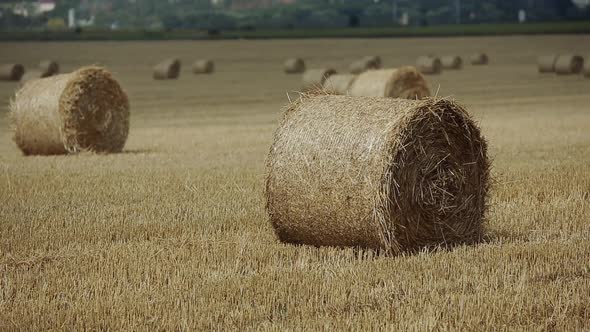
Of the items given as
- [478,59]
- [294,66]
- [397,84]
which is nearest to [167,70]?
[294,66]

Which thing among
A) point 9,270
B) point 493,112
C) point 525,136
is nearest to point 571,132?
point 525,136

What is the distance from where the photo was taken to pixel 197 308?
770cm

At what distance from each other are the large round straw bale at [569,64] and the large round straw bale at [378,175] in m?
31.9

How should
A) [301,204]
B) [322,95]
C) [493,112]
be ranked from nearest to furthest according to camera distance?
[301,204] → [322,95] → [493,112]

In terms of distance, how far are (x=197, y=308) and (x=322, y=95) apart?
3696mm

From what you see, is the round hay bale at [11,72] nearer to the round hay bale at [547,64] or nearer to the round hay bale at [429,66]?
the round hay bale at [429,66]

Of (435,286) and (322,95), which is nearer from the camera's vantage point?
(435,286)

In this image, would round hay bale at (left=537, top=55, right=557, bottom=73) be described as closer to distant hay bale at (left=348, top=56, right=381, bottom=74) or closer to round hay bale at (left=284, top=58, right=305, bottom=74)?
distant hay bale at (left=348, top=56, right=381, bottom=74)

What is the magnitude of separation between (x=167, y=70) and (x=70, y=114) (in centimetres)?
2426

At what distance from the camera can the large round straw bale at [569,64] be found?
1624 inches

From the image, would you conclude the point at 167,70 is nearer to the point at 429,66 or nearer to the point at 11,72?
the point at 11,72

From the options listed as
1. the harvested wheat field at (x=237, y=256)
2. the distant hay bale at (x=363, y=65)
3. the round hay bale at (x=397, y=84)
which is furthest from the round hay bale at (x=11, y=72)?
the harvested wheat field at (x=237, y=256)

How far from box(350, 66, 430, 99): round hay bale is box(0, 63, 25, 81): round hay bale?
16.7 meters

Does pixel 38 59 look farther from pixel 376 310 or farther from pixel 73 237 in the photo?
pixel 376 310
